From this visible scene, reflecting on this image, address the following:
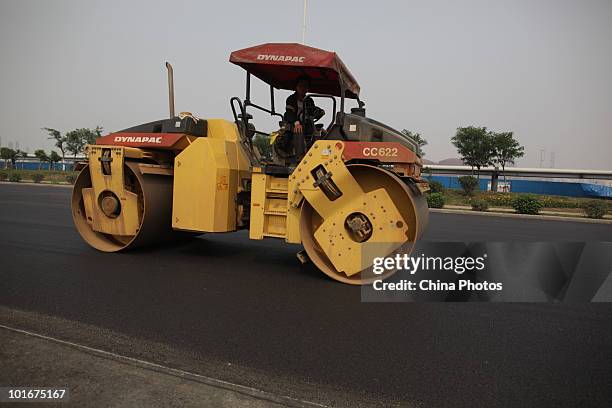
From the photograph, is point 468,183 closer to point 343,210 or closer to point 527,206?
point 527,206

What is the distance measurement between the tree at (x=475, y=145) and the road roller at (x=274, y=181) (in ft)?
128

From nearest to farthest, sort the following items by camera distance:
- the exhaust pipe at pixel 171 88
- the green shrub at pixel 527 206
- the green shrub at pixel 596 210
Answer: the exhaust pipe at pixel 171 88, the green shrub at pixel 596 210, the green shrub at pixel 527 206

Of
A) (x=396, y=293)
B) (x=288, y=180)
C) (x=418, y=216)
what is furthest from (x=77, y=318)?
(x=418, y=216)

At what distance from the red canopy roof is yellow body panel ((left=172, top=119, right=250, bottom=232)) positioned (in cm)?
104

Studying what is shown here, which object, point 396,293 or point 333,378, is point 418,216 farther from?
point 333,378

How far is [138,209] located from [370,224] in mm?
3080

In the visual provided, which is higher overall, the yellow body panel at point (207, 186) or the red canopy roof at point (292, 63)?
the red canopy roof at point (292, 63)

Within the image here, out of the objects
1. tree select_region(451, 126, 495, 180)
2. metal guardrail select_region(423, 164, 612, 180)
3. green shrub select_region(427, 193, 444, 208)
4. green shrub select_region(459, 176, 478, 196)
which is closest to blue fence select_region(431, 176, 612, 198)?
metal guardrail select_region(423, 164, 612, 180)

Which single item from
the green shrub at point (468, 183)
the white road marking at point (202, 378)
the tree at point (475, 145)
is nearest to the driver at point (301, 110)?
the white road marking at point (202, 378)

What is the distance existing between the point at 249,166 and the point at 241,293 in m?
1.94

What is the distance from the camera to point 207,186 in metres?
5.02

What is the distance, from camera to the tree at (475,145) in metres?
Answer: 41.1

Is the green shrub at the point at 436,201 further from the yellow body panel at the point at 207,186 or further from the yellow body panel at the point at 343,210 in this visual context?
the yellow body panel at the point at 343,210

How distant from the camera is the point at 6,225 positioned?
786 centimetres
